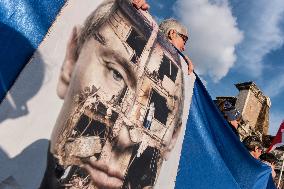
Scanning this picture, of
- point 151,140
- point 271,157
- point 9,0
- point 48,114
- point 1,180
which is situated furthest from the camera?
point 271,157

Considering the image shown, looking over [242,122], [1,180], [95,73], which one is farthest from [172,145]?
[242,122]

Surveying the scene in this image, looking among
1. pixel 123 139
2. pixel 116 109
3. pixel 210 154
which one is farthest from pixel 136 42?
pixel 210 154

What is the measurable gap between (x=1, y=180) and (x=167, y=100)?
177 cm

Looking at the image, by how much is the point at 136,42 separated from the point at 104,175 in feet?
3.58

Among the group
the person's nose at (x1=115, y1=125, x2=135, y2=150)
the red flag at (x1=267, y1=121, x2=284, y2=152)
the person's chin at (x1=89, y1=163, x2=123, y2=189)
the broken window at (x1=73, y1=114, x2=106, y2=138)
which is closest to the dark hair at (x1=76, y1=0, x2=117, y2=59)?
the broken window at (x1=73, y1=114, x2=106, y2=138)

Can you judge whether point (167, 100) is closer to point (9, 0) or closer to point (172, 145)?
point (172, 145)

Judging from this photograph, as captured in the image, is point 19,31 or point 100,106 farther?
point 100,106

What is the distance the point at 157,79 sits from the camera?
3176 mm

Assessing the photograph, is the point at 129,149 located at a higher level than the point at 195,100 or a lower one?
lower

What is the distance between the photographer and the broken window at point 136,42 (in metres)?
2.88

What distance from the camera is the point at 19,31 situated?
2.13 meters

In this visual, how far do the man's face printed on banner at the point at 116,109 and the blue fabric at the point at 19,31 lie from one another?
0.24 metres

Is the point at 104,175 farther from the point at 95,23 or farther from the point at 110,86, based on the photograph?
the point at 95,23

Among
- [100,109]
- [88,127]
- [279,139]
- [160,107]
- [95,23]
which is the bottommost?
[88,127]
